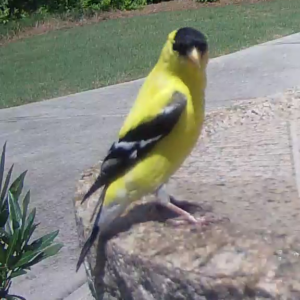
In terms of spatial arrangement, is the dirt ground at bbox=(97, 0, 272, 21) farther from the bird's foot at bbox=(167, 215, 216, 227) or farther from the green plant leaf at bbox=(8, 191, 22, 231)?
the bird's foot at bbox=(167, 215, 216, 227)

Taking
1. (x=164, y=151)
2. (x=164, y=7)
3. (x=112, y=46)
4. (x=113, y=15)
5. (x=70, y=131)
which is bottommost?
(x=164, y=7)

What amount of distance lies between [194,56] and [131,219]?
74cm

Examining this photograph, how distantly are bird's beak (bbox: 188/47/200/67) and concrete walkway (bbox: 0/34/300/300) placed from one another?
2531 mm

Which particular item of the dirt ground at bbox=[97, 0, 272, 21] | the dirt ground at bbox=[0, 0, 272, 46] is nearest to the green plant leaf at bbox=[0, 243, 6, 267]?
the dirt ground at bbox=[0, 0, 272, 46]

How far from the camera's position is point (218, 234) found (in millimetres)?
2613

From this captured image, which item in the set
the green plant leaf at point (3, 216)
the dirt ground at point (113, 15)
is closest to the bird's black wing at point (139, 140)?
the green plant leaf at point (3, 216)

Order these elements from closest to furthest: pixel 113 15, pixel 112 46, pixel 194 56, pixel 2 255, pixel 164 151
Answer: pixel 194 56 → pixel 164 151 → pixel 2 255 → pixel 112 46 → pixel 113 15

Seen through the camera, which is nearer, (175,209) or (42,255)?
(175,209)

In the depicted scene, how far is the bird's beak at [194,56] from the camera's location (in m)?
2.46

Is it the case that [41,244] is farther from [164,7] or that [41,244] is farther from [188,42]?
[164,7]

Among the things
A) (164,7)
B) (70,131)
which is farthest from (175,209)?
(164,7)

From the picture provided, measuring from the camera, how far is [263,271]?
231 centimetres

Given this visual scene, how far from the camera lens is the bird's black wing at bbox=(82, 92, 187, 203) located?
2.52 metres

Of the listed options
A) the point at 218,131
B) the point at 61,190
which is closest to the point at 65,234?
the point at 61,190
